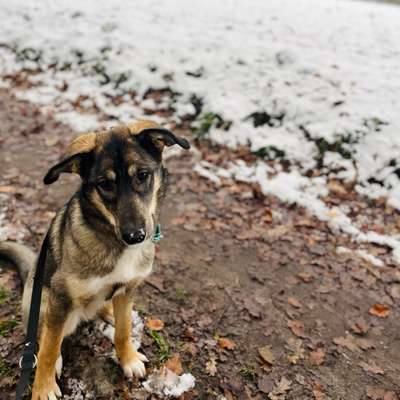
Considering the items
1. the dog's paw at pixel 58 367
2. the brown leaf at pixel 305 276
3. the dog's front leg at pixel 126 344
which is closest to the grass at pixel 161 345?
the dog's front leg at pixel 126 344

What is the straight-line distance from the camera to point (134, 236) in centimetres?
290

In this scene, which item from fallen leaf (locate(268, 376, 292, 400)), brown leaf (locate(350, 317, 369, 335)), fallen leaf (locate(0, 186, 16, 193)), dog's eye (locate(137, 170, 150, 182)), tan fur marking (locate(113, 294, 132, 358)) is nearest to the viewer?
dog's eye (locate(137, 170, 150, 182))

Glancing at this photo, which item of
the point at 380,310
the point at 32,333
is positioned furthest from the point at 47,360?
the point at 380,310

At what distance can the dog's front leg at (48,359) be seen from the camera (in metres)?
3.30

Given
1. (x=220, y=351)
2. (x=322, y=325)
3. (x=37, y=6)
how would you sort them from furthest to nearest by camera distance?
(x=37, y=6), (x=322, y=325), (x=220, y=351)

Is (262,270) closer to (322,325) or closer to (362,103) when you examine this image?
(322,325)

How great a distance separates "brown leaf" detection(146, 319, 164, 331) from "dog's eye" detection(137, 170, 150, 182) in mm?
2051

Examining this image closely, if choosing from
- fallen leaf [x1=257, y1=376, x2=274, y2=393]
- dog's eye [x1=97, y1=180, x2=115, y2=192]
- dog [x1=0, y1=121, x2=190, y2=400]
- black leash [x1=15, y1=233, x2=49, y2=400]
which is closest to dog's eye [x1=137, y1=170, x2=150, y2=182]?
dog [x1=0, y1=121, x2=190, y2=400]

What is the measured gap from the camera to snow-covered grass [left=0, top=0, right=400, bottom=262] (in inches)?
306

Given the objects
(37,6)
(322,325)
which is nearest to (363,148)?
(322,325)

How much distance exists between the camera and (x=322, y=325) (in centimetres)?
496

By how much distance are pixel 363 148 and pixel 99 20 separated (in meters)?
10.1

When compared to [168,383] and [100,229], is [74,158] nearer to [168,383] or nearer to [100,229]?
[100,229]

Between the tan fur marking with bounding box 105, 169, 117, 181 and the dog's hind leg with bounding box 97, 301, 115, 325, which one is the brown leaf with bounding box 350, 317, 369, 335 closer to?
the dog's hind leg with bounding box 97, 301, 115, 325
